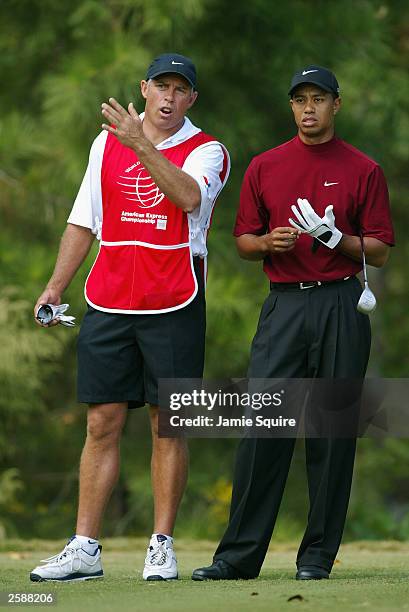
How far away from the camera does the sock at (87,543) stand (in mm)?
5293

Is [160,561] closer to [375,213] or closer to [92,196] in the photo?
[92,196]

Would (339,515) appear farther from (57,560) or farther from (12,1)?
(12,1)

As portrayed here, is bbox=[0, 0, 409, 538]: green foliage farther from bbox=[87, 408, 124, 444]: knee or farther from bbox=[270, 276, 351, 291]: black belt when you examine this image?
bbox=[270, 276, 351, 291]: black belt

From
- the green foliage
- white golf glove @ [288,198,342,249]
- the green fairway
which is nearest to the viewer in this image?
the green fairway

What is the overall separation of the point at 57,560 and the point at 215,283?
7.66 m

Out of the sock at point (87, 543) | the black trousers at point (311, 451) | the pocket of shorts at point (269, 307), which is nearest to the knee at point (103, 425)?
the sock at point (87, 543)

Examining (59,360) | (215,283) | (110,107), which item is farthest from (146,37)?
(110,107)

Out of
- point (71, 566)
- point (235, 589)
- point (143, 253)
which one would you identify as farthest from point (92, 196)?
point (235, 589)

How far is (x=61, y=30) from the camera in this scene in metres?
14.3

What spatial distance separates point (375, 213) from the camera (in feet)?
17.3

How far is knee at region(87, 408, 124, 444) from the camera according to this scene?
17.7 feet

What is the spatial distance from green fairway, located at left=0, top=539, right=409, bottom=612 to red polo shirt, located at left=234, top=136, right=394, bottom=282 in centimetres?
115

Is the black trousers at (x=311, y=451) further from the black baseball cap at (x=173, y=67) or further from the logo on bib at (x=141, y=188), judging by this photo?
the black baseball cap at (x=173, y=67)

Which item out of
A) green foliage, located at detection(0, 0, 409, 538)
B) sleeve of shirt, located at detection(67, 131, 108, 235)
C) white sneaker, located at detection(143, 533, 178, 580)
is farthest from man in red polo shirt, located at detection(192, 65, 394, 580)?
green foliage, located at detection(0, 0, 409, 538)
